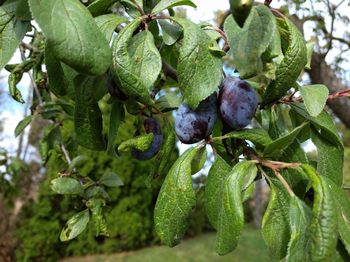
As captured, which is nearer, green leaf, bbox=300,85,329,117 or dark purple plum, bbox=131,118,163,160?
green leaf, bbox=300,85,329,117

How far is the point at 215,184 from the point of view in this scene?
0.68m

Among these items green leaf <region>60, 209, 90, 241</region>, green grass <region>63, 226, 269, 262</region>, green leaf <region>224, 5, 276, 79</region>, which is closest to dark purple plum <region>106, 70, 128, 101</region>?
green leaf <region>224, 5, 276, 79</region>

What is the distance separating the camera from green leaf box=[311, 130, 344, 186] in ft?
2.41

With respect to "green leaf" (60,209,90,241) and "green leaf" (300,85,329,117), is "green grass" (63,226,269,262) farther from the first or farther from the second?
"green leaf" (300,85,329,117)

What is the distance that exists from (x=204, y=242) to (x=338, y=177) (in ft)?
24.4

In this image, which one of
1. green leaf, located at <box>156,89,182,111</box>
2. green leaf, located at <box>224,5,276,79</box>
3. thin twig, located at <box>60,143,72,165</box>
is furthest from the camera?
thin twig, located at <box>60,143,72,165</box>

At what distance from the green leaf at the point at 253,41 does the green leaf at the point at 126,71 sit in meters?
0.15

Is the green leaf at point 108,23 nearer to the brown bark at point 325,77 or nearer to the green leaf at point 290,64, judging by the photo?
the green leaf at point 290,64

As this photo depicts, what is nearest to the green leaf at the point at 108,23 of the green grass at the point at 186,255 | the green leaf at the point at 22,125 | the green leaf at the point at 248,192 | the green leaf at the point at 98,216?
the green leaf at the point at 248,192

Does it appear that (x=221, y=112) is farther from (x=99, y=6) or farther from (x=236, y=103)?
(x=99, y=6)

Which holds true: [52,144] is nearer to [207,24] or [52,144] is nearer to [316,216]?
[207,24]

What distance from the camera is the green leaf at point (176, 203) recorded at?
0.66 metres

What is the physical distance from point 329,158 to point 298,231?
26 cm

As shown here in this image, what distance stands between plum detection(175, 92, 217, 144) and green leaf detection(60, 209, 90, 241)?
61 cm
